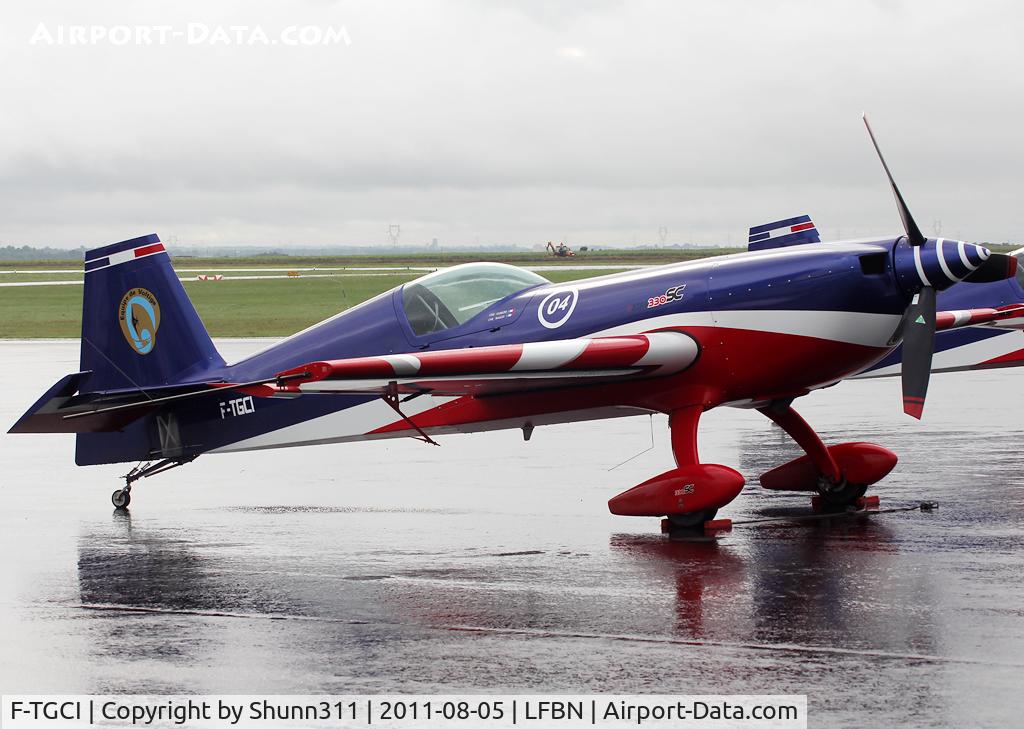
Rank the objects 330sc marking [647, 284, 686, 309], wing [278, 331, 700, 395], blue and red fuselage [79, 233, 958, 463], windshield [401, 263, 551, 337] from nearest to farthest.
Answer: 1. wing [278, 331, 700, 395]
2. blue and red fuselage [79, 233, 958, 463]
3. 330sc marking [647, 284, 686, 309]
4. windshield [401, 263, 551, 337]

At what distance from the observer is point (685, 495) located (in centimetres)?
1020

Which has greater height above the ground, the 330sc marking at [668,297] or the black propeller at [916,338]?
the 330sc marking at [668,297]

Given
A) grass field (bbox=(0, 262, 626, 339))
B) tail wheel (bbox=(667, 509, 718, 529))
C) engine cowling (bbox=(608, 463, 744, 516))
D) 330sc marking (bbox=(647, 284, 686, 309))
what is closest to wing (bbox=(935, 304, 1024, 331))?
330sc marking (bbox=(647, 284, 686, 309))

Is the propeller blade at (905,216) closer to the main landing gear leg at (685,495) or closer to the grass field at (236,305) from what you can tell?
the main landing gear leg at (685,495)

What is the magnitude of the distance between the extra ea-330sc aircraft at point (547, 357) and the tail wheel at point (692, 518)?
17mm

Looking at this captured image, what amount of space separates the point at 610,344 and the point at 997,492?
404cm

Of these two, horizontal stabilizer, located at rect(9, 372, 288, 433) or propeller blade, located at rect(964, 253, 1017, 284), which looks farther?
horizontal stabilizer, located at rect(9, 372, 288, 433)

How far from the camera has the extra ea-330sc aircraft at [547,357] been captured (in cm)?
1033

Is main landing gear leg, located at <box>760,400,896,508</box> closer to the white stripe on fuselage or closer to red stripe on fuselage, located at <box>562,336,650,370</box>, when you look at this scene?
red stripe on fuselage, located at <box>562,336,650,370</box>

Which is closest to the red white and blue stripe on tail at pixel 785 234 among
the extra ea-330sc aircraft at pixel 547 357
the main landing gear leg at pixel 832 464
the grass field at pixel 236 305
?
the extra ea-330sc aircraft at pixel 547 357

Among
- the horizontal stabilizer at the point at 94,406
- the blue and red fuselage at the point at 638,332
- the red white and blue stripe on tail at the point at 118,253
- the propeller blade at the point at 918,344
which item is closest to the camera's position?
the propeller blade at the point at 918,344

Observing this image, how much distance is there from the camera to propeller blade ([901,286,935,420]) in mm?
10383

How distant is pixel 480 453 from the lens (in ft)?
51.3

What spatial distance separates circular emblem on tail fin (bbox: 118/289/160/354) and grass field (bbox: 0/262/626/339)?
85.1ft
